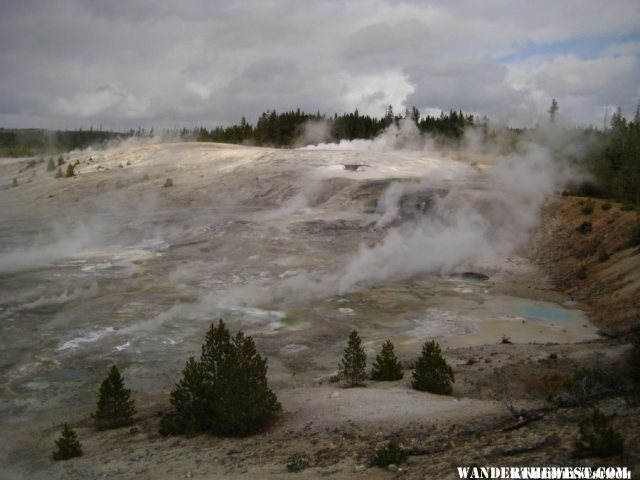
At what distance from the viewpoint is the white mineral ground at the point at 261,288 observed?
12258 millimetres

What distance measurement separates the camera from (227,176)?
4797cm

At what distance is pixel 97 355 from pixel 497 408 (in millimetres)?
11699

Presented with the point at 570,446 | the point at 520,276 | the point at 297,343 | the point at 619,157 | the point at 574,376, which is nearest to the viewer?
the point at 570,446

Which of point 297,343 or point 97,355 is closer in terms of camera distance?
point 97,355

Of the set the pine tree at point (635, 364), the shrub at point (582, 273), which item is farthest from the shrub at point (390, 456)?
the shrub at point (582, 273)

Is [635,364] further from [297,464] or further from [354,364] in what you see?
[297,464]

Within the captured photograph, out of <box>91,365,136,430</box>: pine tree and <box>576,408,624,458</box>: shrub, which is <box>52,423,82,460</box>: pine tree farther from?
<box>576,408,624,458</box>: shrub

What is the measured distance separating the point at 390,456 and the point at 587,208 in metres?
28.3

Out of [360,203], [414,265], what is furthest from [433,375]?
[360,203]

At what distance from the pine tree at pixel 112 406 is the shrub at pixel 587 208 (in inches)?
1111

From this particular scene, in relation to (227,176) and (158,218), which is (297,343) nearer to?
(158,218)

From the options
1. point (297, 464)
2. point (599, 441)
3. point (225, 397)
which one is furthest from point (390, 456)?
point (225, 397)

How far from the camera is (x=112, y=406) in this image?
42.3 ft

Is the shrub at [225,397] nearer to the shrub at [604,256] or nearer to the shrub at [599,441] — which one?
the shrub at [599,441]
